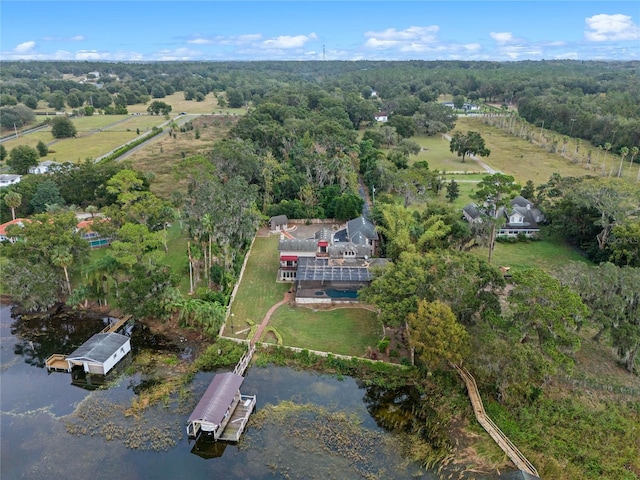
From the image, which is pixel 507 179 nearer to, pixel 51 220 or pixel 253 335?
pixel 253 335

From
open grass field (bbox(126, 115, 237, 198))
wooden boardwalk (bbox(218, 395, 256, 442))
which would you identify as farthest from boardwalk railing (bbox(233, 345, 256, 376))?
open grass field (bbox(126, 115, 237, 198))

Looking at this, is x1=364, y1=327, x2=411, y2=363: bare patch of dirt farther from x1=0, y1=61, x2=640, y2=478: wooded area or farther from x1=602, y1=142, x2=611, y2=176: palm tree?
x1=602, y1=142, x2=611, y2=176: palm tree

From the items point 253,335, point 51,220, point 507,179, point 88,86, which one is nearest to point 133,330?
point 253,335

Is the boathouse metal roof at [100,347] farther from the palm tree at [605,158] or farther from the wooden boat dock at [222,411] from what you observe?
the palm tree at [605,158]

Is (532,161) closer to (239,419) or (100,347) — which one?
(239,419)

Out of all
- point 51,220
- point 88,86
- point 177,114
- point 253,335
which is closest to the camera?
point 253,335

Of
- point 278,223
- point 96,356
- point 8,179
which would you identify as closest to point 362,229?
point 278,223
